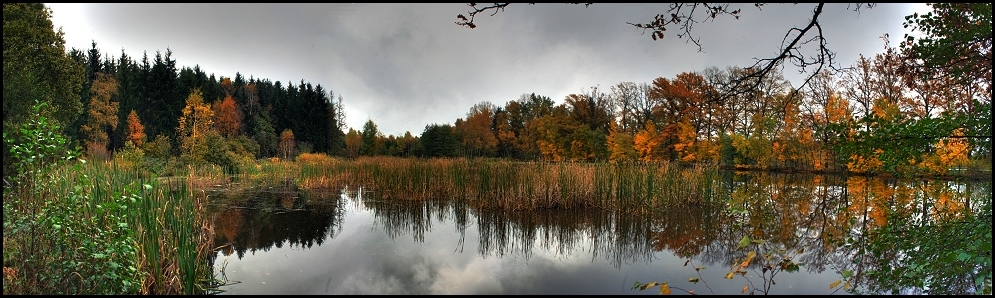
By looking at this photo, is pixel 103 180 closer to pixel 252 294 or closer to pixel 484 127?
pixel 252 294

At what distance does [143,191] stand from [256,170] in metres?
14.7

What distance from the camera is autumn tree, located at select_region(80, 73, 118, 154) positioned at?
2511 centimetres

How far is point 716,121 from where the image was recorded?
26.4m

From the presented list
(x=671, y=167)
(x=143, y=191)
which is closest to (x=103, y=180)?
(x=143, y=191)

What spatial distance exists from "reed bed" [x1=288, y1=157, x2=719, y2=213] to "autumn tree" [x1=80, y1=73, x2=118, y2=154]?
73.4 ft

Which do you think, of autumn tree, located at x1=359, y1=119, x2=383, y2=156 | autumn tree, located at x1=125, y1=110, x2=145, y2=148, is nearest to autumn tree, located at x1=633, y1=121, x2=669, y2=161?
autumn tree, located at x1=359, y1=119, x2=383, y2=156

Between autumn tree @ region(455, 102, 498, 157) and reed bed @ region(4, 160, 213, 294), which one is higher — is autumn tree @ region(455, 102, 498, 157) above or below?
above

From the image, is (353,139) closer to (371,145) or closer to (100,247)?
(371,145)

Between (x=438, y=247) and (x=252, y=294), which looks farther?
(x=438, y=247)

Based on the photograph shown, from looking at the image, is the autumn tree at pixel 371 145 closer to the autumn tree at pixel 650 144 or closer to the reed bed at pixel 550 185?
the autumn tree at pixel 650 144

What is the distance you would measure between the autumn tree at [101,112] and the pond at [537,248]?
21.8 meters

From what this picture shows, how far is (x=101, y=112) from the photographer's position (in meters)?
26.6

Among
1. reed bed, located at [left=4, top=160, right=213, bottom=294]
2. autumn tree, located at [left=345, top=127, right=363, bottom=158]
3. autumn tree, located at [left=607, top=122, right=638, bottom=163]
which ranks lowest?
reed bed, located at [left=4, top=160, right=213, bottom=294]

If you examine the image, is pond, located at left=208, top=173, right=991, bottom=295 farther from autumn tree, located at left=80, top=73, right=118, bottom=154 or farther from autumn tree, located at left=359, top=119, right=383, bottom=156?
autumn tree, located at left=359, top=119, right=383, bottom=156
